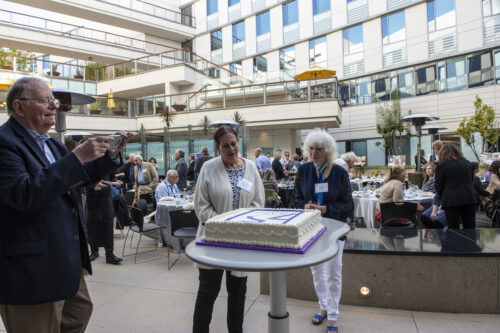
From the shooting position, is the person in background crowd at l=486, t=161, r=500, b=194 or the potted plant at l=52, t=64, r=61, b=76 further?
the potted plant at l=52, t=64, r=61, b=76

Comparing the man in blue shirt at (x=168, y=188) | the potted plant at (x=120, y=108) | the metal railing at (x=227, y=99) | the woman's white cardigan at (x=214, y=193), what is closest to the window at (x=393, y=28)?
the metal railing at (x=227, y=99)

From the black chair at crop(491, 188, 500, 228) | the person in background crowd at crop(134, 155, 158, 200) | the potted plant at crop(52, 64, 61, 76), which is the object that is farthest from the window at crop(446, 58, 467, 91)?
the potted plant at crop(52, 64, 61, 76)

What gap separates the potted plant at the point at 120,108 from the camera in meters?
19.9

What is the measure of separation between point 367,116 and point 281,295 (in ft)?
69.0

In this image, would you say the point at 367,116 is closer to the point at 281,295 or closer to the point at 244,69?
the point at 244,69

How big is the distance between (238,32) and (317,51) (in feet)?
24.6

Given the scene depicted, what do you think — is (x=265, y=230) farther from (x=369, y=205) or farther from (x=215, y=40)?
(x=215, y=40)

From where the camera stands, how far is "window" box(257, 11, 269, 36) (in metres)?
25.1

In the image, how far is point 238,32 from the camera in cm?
2662

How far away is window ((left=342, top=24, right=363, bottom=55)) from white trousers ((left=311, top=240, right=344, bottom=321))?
2093 cm

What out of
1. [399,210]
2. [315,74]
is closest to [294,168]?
[315,74]

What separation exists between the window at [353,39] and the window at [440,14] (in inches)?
155

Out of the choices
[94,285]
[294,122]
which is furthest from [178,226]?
[294,122]

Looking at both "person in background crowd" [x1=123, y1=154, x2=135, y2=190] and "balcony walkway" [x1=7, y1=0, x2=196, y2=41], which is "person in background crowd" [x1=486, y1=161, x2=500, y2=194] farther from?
"balcony walkway" [x1=7, y1=0, x2=196, y2=41]
